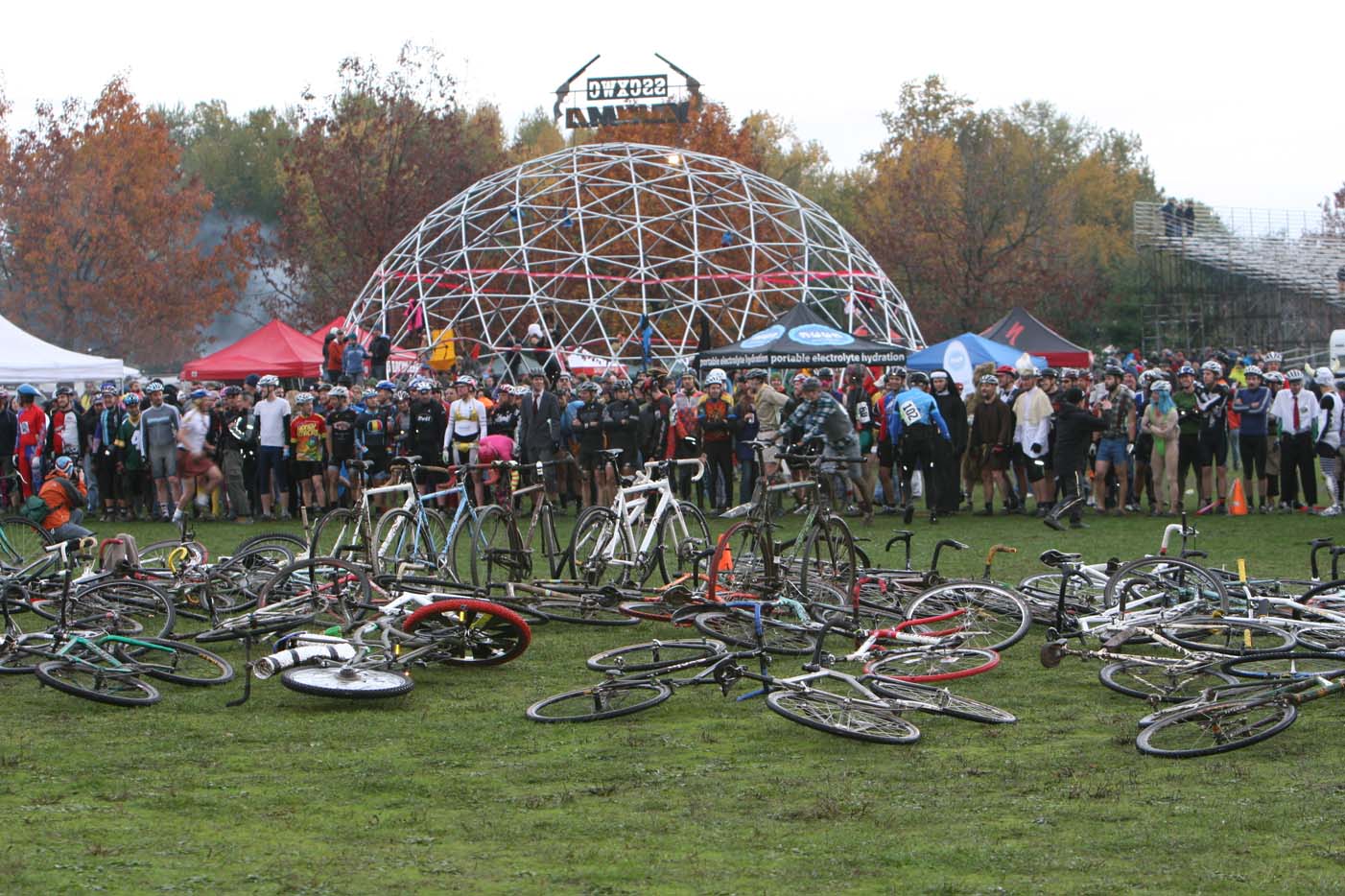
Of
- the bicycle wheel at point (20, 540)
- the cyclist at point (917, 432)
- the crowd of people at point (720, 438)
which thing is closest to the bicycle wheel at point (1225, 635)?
the crowd of people at point (720, 438)

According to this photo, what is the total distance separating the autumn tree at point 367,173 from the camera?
150ft

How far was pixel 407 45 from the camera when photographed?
154 ft

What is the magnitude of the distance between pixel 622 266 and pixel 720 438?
63.9 ft

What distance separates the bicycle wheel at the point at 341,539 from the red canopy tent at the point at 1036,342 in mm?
19723

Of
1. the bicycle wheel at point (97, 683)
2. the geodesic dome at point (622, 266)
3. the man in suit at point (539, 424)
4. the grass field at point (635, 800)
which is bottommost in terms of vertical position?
the grass field at point (635, 800)

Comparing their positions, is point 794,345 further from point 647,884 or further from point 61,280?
point 61,280

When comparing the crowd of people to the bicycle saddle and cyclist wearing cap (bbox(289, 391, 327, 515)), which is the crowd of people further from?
the bicycle saddle

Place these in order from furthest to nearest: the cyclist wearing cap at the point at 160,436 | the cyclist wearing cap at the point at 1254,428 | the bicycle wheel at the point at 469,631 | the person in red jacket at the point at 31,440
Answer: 1. the person in red jacket at the point at 31,440
2. the cyclist wearing cap at the point at 160,436
3. the cyclist wearing cap at the point at 1254,428
4. the bicycle wheel at the point at 469,631

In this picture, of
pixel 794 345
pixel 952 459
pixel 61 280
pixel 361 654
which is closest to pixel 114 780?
pixel 361 654

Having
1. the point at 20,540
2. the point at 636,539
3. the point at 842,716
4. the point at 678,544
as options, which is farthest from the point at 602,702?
the point at 20,540

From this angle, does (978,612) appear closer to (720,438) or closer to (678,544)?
(678,544)

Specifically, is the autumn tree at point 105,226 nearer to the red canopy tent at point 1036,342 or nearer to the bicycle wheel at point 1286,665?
the red canopy tent at point 1036,342

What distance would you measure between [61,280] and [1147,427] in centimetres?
4050

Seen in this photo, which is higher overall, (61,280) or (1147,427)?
(61,280)
